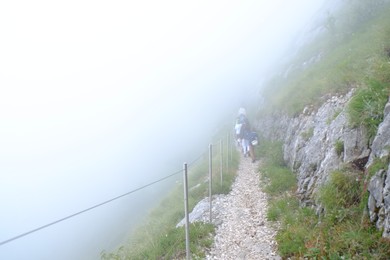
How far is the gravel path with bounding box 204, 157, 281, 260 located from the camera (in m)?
7.97

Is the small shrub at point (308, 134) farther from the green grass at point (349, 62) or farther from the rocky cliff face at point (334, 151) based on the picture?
the green grass at point (349, 62)

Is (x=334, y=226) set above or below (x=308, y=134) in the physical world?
below

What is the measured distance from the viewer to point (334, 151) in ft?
28.2

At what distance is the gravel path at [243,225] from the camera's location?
26.1 feet

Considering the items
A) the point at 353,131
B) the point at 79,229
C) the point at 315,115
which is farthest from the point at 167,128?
the point at 353,131

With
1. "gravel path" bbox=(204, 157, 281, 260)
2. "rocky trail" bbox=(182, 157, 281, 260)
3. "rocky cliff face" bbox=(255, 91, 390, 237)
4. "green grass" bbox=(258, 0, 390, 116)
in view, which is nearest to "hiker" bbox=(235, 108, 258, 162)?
"green grass" bbox=(258, 0, 390, 116)

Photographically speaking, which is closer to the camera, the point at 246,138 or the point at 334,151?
the point at 334,151

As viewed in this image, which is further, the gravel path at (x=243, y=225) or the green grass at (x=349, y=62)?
the green grass at (x=349, y=62)

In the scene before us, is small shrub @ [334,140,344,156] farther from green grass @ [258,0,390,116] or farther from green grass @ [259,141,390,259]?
green grass @ [258,0,390,116]

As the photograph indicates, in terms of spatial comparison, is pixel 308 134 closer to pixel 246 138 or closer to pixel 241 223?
pixel 241 223

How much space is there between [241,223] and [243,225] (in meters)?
0.20

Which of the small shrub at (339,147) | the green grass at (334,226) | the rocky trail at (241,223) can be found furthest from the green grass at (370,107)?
the rocky trail at (241,223)

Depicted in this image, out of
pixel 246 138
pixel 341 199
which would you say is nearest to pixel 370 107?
pixel 341 199

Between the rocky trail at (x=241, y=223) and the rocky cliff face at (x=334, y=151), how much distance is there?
169 cm
